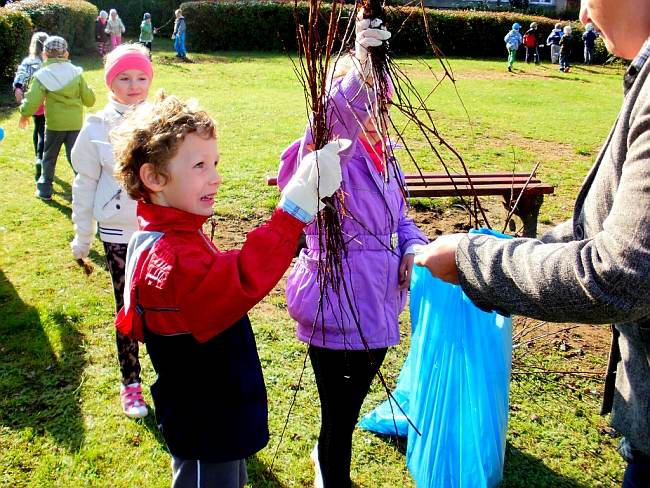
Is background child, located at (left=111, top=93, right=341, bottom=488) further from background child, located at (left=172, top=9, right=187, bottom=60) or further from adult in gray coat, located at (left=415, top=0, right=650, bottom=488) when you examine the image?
background child, located at (left=172, top=9, right=187, bottom=60)

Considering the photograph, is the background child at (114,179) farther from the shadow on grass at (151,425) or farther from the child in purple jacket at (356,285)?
the child in purple jacket at (356,285)

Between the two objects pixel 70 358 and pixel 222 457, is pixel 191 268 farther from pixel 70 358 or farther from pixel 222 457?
pixel 70 358

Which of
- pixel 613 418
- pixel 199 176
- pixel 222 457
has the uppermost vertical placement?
pixel 199 176

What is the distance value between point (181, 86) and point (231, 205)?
9.84 meters

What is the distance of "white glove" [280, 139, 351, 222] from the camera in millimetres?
1882

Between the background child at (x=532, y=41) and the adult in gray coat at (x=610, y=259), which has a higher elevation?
the background child at (x=532, y=41)

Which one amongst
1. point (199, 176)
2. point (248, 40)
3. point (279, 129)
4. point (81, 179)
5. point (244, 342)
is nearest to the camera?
point (199, 176)

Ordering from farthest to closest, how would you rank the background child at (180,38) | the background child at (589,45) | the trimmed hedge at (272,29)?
the background child at (589,45) → the trimmed hedge at (272,29) → the background child at (180,38)

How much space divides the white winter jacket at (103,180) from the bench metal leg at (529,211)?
10.5 ft

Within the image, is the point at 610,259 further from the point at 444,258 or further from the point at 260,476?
the point at 260,476

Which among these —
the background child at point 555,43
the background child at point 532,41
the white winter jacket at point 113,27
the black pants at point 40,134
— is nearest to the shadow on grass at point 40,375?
the black pants at point 40,134

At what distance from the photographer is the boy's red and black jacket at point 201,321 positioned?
6.18 feet

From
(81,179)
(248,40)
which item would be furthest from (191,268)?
(248,40)

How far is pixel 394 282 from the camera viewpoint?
2.57 m
